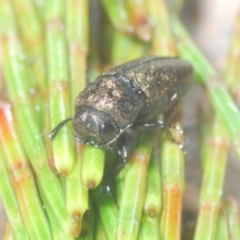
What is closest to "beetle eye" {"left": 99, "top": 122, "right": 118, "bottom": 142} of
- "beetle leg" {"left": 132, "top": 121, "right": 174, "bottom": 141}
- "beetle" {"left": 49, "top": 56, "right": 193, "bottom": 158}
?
"beetle" {"left": 49, "top": 56, "right": 193, "bottom": 158}

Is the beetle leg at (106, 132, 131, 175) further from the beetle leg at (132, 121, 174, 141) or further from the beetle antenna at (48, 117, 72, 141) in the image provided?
the beetle antenna at (48, 117, 72, 141)

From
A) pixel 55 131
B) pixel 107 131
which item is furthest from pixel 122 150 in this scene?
pixel 55 131

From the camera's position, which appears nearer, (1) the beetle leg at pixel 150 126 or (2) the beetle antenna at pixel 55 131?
(2) the beetle antenna at pixel 55 131

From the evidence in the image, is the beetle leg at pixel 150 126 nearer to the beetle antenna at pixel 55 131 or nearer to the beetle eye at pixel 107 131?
the beetle eye at pixel 107 131

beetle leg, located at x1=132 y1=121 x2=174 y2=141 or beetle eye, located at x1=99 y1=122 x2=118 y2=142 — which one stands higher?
beetle eye, located at x1=99 y1=122 x2=118 y2=142

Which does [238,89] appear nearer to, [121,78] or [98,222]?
[121,78]

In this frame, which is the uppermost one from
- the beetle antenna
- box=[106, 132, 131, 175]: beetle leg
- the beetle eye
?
the beetle antenna

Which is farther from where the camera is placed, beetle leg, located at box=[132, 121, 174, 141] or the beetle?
beetle leg, located at box=[132, 121, 174, 141]

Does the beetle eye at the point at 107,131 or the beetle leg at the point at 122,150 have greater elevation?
the beetle eye at the point at 107,131

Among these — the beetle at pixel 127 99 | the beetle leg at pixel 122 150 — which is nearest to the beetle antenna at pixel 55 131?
the beetle at pixel 127 99
